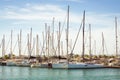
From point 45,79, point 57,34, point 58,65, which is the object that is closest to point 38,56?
point 57,34

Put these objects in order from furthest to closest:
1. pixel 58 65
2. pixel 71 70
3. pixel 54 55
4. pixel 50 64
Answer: pixel 54 55 → pixel 50 64 → pixel 58 65 → pixel 71 70

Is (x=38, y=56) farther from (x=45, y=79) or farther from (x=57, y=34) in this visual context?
(x=45, y=79)

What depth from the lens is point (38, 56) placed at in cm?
8581

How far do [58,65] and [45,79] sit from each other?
2055 centimetres

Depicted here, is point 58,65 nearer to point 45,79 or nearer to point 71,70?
point 71,70

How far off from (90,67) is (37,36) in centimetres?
2626

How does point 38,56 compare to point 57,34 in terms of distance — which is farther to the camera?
point 38,56

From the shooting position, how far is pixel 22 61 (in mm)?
89250

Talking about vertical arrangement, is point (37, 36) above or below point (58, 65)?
above

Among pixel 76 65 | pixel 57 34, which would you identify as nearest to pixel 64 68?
pixel 76 65

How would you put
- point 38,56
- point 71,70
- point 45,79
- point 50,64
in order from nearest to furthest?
point 45,79 < point 71,70 < point 50,64 < point 38,56

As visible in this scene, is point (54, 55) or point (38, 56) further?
point (38, 56)

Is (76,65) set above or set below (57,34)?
below

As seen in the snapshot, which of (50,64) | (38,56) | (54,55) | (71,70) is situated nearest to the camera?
(71,70)
